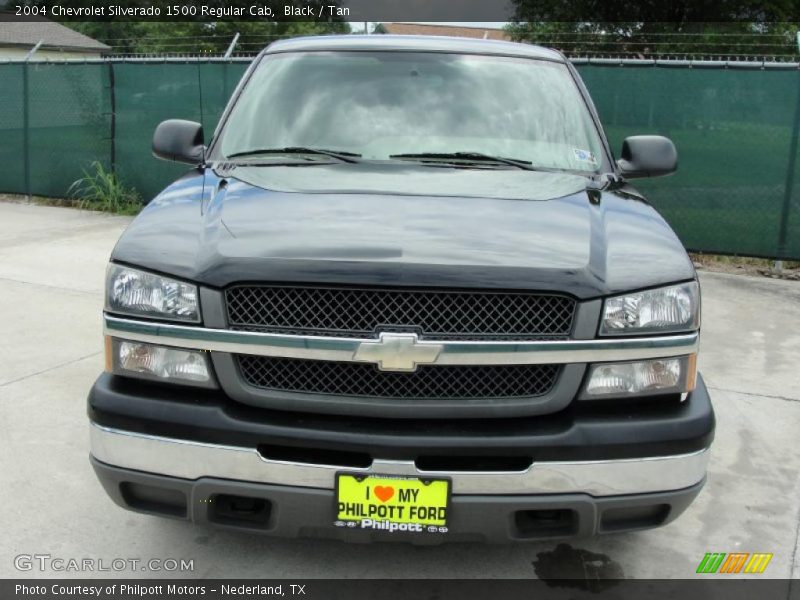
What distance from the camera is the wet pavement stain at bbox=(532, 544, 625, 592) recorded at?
317cm

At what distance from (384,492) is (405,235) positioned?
795 mm

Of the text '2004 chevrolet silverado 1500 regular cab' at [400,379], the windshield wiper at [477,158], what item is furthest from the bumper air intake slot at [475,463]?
the windshield wiper at [477,158]

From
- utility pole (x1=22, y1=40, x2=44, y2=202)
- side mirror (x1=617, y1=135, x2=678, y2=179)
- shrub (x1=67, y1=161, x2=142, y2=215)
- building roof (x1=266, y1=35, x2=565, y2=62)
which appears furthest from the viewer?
utility pole (x1=22, y1=40, x2=44, y2=202)

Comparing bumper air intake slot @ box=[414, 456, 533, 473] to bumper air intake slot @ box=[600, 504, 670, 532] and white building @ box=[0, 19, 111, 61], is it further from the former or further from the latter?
white building @ box=[0, 19, 111, 61]

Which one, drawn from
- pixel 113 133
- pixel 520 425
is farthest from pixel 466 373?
pixel 113 133

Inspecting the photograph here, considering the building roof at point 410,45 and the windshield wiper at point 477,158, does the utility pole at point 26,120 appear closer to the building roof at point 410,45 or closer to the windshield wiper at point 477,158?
the building roof at point 410,45

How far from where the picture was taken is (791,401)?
16.8 ft

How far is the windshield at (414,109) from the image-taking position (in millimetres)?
3867

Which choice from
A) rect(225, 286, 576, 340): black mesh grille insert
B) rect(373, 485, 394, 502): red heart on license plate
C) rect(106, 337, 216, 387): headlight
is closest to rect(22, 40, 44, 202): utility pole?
rect(106, 337, 216, 387): headlight

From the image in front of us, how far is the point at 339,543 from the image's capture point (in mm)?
3338

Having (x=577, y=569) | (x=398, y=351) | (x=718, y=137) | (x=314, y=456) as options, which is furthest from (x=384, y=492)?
(x=718, y=137)

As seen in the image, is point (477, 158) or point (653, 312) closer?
point (653, 312)
